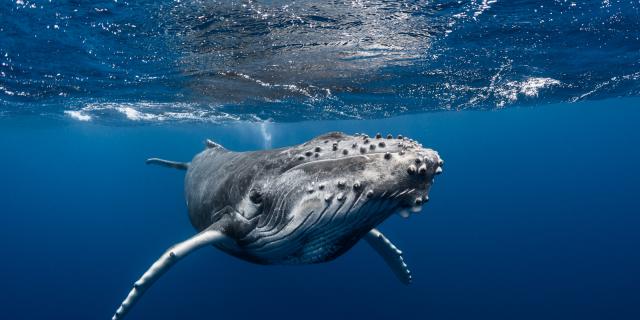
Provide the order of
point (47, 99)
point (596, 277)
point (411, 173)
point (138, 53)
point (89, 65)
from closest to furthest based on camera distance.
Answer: point (411, 173), point (138, 53), point (89, 65), point (47, 99), point (596, 277)

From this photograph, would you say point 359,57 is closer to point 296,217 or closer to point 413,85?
point 413,85

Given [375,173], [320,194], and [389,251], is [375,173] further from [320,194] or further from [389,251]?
[389,251]

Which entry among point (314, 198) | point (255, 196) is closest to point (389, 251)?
point (255, 196)

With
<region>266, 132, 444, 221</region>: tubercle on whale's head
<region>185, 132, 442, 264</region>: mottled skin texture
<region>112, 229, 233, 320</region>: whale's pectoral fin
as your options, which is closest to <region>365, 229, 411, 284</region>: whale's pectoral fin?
<region>185, 132, 442, 264</region>: mottled skin texture

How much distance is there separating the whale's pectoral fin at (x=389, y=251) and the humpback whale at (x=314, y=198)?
3.15 meters

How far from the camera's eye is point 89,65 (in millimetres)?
14445

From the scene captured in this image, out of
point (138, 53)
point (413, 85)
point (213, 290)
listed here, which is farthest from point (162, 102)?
point (413, 85)

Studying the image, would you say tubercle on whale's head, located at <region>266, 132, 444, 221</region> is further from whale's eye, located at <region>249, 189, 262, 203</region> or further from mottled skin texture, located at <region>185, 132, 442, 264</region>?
whale's eye, located at <region>249, 189, 262, 203</region>

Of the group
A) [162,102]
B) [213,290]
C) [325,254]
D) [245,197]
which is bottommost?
[213,290]

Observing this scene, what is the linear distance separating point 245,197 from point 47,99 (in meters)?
23.7

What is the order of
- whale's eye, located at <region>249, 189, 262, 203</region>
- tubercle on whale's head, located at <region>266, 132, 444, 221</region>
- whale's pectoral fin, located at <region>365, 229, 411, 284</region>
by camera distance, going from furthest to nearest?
whale's pectoral fin, located at <region>365, 229, 411, 284</region>, whale's eye, located at <region>249, 189, 262, 203</region>, tubercle on whale's head, located at <region>266, 132, 444, 221</region>

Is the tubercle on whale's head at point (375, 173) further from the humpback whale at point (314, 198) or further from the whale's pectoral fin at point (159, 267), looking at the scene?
the whale's pectoral fin at point (159, 267)

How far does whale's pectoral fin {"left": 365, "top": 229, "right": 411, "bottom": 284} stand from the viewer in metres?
7.42

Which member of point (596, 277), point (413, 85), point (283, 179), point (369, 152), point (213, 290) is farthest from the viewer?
point (596, 277)
